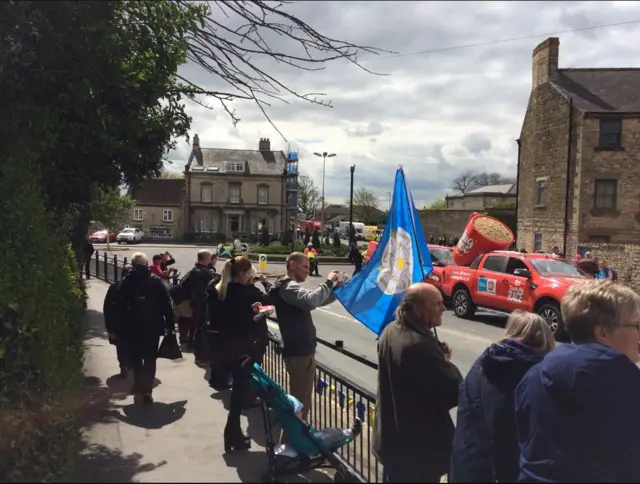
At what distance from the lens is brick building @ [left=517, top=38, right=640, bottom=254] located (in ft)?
89.7

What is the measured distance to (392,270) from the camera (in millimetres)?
5109

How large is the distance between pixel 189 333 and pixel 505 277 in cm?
792

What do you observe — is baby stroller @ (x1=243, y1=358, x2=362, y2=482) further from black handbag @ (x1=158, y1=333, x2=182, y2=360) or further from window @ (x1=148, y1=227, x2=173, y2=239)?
window @ (x1=148, y1=227, x2=173, y2=239)

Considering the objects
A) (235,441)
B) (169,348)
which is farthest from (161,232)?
(235,441)

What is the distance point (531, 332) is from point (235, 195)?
64.7 m

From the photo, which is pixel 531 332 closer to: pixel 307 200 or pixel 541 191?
pixel 541 191

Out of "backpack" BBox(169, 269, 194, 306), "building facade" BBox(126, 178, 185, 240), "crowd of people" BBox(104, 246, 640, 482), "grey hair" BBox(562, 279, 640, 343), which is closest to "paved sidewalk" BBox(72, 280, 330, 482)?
"crowd of people" BBox(104, 246, 640, 482)

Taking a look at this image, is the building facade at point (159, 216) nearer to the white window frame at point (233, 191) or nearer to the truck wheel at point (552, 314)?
the white window frame at point (233, 191)

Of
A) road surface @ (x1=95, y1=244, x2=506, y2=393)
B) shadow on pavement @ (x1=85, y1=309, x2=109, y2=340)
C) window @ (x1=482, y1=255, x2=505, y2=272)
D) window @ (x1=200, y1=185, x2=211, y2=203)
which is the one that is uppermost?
window @ (x1=200, y1=185, x2=211, y2=203)

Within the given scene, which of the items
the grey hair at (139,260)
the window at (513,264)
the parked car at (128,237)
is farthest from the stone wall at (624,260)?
the parked car at (128,237)

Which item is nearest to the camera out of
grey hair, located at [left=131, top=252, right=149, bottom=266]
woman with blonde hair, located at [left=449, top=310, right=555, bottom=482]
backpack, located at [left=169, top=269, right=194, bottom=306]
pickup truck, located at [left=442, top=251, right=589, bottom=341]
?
woman with blonde hair, located at [left=449, top=310, right=555, bottom=482]

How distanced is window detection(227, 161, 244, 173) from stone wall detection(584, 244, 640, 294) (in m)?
49.3

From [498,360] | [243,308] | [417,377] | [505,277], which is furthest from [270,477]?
[505,277]

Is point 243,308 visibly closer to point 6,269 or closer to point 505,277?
point 6,269
